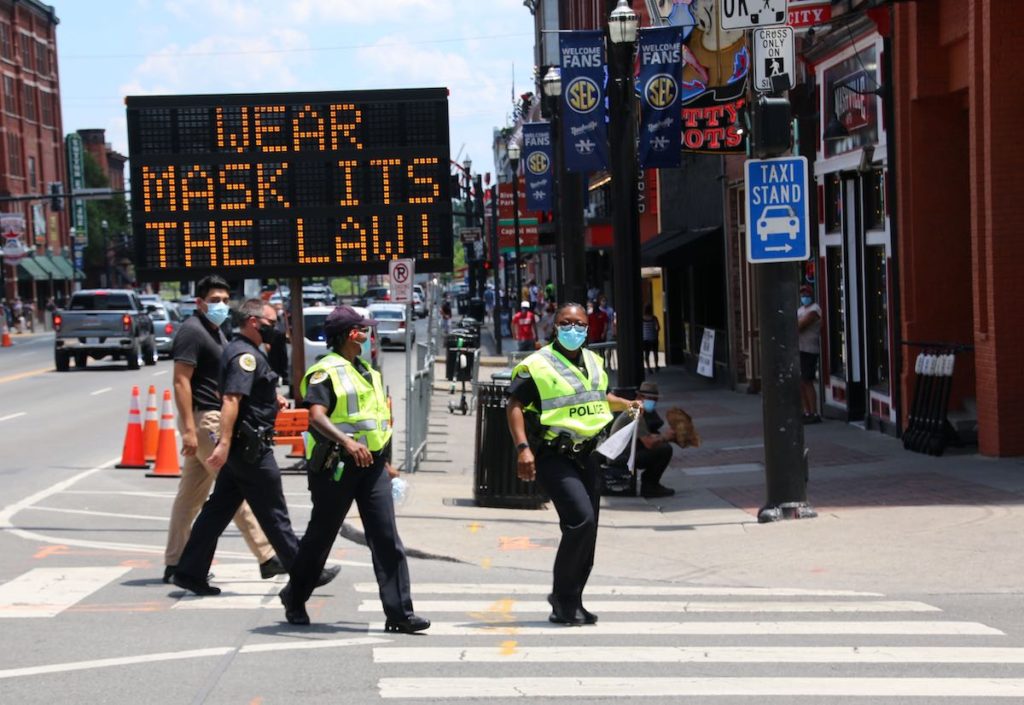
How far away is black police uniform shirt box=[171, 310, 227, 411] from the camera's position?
34.6 ft

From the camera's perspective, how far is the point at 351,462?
8781 mm

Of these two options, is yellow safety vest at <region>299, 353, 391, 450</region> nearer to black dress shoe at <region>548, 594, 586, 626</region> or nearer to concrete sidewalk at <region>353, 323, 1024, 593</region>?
black dress shoe at <region>548, 594, 586, 626</region>

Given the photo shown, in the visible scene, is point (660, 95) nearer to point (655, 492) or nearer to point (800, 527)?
point (655, 492)

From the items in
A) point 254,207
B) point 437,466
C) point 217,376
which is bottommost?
point 437,466

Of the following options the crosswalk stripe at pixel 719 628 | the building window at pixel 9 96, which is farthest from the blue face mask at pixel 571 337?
the building window at pixel 9 96

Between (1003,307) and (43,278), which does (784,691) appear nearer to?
(1003,307)

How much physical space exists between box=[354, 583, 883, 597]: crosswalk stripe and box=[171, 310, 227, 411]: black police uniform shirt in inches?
63.5

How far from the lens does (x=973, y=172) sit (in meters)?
16.1

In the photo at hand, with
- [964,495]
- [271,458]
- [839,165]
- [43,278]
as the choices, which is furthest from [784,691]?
[43,278]

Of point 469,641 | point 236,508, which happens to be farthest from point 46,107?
point 469,641

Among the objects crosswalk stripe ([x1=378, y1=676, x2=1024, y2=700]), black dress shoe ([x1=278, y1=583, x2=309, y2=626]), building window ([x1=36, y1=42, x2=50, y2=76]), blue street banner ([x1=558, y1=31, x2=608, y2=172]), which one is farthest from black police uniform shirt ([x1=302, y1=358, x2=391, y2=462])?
building window ([x1=36, y1=42, x2=50, y2=76])

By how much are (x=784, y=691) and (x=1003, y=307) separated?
9611mm

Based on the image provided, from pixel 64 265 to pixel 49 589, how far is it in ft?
326

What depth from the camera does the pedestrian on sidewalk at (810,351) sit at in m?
21.4
